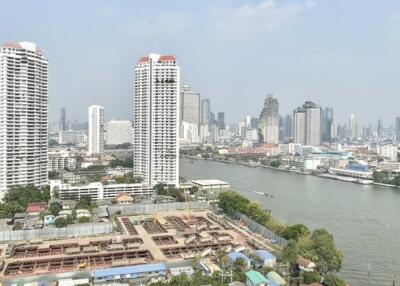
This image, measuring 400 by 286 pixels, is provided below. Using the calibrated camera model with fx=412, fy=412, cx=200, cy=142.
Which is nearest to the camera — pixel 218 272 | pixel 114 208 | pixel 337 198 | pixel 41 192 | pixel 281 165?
pixel 218 272

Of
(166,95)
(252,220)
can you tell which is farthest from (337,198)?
(166,95)

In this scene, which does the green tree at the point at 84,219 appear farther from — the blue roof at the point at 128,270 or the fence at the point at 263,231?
the fence at the point at 263,231

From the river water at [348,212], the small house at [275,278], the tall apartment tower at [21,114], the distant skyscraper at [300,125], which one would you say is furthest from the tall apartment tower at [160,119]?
the distant skyscraper at [300,125]

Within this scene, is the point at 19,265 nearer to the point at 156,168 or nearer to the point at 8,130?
the point at 8,130

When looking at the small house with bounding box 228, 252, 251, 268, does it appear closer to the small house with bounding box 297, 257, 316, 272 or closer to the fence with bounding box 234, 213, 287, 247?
the small house with bounding box 297, 257, 316, 272

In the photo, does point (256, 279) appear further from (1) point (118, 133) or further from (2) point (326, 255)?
(1) point (118, 133)
